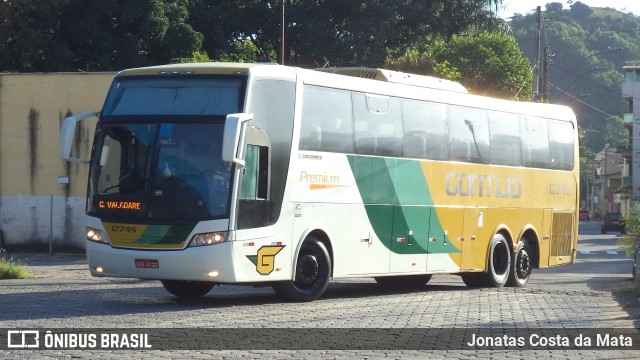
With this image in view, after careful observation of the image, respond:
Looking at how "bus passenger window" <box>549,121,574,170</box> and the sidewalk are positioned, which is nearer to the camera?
"bus passenger window" <box>549,121,574,170</box>

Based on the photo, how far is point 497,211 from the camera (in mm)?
23188

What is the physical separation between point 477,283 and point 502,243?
3.03 ft

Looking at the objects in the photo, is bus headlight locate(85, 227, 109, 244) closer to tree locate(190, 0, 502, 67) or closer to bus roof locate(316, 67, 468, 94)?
bus roof locate(316, 67, 468, 94)

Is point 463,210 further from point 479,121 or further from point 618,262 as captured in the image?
point 618,262

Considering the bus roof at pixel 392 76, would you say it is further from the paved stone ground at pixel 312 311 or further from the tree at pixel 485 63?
the tree at pixel 485 63

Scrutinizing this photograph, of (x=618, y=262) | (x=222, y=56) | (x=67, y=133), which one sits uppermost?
(x=222, y=56)

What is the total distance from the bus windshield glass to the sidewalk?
904 centimetres

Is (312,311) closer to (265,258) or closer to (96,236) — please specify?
(265,258)

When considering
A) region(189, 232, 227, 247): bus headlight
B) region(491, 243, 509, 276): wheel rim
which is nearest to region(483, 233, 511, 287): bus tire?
region(491, 243, 509, 276): wheel rim

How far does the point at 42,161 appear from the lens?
34906mm

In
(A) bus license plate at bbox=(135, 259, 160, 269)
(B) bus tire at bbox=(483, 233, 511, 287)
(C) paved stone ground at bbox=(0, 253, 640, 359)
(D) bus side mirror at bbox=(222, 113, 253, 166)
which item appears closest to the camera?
(C) paved stone ground at bbox=(0, 253, 640, 359)

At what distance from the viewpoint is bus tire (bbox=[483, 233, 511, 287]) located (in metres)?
23.1

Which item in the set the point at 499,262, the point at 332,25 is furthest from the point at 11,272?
the point at 332,25

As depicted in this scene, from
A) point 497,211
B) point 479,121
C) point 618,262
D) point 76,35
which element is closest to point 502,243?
point 497,211
